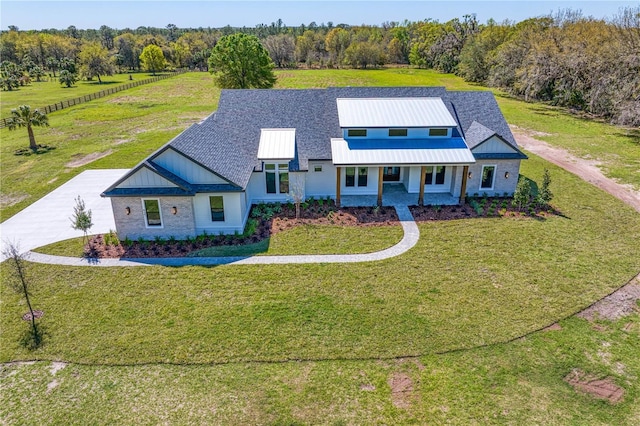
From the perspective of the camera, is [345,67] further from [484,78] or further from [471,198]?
[471,198]

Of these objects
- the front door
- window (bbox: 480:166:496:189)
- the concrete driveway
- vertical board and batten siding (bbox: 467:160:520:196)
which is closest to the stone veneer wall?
the concrete driveway

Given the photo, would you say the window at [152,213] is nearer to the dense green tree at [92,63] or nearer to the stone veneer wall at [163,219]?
the stone veneer wall at [163,219]

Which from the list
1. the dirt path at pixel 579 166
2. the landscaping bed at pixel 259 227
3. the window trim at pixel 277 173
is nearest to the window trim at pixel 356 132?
the landscaping bed at pixel 259 227

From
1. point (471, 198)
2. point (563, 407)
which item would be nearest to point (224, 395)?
point (563, 407)

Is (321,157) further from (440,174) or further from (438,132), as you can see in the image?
(440,174)

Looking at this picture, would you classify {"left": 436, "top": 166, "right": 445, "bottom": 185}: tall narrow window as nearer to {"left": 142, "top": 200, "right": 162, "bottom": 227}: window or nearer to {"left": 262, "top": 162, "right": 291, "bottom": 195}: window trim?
{"left": 262, "top": 162, "right": 291, "bottom": 195}: window trim

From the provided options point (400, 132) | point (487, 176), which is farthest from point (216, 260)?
point (487, 176)
